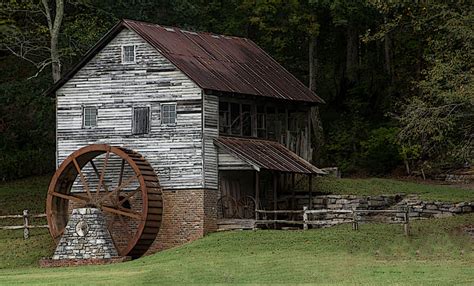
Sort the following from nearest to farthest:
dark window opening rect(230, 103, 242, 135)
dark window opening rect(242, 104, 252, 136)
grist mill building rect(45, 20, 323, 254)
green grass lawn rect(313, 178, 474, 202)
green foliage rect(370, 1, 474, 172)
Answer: green foliage rect(370, 1, 474, 172), grist mill building rect(45, 20, 323, 254), dark window opening rect(230, 103, 242, 135), dark window opening rect(242, 104, 252, 136), green grass lawn rect(313, 178, 474, 202)

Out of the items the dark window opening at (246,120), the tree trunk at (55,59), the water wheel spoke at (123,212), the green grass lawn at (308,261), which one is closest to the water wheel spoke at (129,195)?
the water wheel spoke at (123,212)

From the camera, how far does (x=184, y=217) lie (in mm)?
45656

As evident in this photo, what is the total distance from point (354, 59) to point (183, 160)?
20.5 m

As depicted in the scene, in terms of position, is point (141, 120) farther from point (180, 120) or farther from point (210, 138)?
point (210, 138)

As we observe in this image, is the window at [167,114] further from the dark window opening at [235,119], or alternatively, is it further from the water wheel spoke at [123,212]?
the water wheel spoke at [123,212]

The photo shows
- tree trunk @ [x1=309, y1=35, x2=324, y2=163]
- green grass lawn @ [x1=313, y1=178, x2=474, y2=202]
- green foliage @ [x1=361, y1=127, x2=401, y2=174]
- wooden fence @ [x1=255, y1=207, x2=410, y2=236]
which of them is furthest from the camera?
tree trunk @ [x1=309, y1=35, x2=324, y2=163]

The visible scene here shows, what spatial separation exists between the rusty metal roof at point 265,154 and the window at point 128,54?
4206 millimetres

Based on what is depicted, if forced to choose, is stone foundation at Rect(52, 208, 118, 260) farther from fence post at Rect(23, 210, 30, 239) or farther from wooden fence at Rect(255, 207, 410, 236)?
wooden fence at Rect(255, 207, 410, 236)

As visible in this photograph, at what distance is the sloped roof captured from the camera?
46.7 metres

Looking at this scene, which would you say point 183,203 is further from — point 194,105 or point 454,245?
point 454,245

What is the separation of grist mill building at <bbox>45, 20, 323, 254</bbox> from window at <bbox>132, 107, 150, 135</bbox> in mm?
35

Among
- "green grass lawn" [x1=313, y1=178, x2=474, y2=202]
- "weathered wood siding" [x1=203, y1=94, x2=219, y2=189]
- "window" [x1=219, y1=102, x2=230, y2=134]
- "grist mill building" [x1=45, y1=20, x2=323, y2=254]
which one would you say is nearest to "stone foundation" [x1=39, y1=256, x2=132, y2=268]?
"grist mill building" [x1=45, y1=20, x2=323, y2=254]

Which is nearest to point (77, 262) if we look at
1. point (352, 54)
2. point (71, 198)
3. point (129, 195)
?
point (129, 195)

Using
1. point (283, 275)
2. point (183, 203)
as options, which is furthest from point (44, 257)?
point (283, 275)
